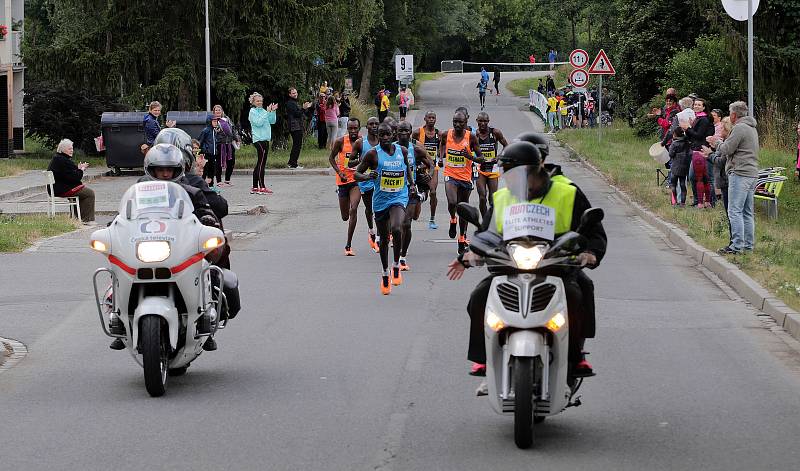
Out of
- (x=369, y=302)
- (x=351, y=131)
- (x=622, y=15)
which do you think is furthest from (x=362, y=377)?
(x=622, y=15)

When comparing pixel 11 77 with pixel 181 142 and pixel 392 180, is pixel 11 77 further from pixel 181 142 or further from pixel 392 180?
pixel 181 142

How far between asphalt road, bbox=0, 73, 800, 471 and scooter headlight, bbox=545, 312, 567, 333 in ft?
2.21

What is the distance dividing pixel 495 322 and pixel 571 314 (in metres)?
0.50

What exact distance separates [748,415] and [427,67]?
100 m

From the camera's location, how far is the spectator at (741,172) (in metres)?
16.1

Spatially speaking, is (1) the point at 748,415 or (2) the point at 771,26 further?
(2) the point at 771,26

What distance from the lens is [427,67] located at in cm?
10731

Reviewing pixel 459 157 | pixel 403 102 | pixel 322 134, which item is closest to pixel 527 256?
Answer: pixel 459 157

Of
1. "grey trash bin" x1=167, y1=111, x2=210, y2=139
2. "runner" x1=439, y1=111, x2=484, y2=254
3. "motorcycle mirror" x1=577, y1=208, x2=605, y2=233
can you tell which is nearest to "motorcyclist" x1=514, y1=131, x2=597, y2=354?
"motorcycle mirror" x1=577, y1=208, x2=605, y2=233

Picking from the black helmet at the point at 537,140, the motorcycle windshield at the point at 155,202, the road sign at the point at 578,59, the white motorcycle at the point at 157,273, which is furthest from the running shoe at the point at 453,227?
the road sign at the point at 578,59

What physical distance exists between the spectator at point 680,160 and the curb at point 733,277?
25.1 inches

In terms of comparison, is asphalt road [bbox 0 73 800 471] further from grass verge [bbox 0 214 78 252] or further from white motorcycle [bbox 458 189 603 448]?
grass verge [bbox 0 214 78 252]

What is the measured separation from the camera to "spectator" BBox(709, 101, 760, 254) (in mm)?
16109

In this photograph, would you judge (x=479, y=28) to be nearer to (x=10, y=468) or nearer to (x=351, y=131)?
(x=351, y=131)
